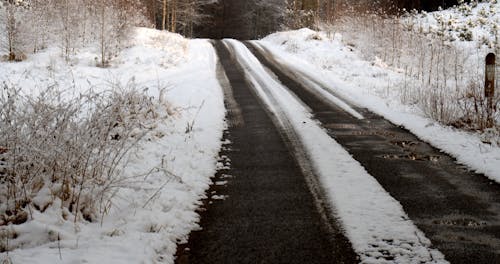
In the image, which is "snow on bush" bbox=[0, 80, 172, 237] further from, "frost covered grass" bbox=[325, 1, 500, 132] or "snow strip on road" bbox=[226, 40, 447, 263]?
"frost covered grass" bbox=[325, 1, 500, 132]

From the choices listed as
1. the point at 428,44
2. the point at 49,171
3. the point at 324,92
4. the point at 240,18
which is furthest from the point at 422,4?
the point at 49,171

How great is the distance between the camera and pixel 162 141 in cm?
746

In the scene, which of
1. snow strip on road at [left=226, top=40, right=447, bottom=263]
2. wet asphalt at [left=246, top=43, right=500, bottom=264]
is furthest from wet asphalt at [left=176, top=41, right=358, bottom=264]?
wet asphalt at [left=246, top=43, right=500, bottom=264]

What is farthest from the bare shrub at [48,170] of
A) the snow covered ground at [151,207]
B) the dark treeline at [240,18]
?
the dark treeline at [240,18]

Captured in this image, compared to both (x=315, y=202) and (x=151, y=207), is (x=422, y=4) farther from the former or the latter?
(x=151, y=207)

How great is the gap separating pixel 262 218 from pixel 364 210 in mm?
1044

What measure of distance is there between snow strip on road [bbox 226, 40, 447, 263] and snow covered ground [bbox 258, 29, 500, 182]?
5.52 ft

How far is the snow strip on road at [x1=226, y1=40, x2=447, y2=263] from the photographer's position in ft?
12.4

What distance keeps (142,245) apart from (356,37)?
833 inches

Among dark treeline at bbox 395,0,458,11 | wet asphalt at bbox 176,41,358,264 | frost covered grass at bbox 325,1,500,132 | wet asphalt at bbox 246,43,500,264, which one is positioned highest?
dark treeline at bbox 395,0,458,11

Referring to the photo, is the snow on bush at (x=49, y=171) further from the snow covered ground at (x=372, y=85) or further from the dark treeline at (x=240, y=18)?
the dark treeline at (x=240, y=18)

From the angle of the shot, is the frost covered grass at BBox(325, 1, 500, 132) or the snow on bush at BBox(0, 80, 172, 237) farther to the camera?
the frost covered grass at BBox(325, 1, 500, 132)

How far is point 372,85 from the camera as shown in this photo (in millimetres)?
14609

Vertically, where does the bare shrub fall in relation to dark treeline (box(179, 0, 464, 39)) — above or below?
below
